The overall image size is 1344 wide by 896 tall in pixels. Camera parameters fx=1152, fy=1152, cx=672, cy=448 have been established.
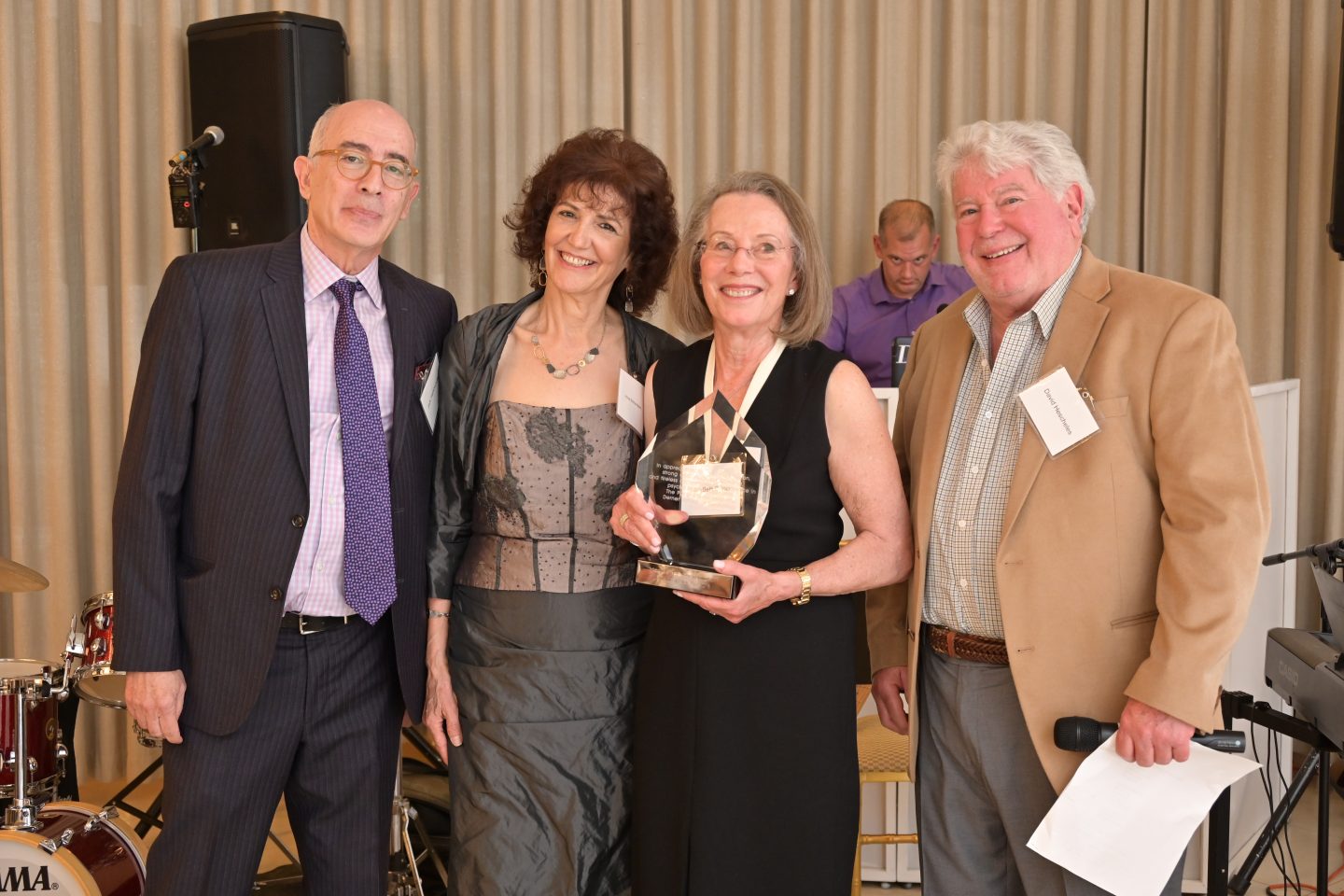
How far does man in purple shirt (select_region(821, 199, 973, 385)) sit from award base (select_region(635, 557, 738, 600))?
3162 millimetres

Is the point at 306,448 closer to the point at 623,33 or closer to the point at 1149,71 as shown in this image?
the point at 623,33

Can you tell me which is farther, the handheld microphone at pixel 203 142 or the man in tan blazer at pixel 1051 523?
the handheld microphone at pixel 203 142

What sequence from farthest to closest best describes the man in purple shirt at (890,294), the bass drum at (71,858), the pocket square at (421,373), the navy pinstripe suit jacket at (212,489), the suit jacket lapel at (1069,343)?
the man in purple shirt at (890,294), the bass drum at (71,858), the pocket square at (421,373), the navy pinstripe suit jacket at (212,489), the suit jacket lapel at (1069,343)

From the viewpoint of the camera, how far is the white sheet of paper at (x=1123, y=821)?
1860 mm

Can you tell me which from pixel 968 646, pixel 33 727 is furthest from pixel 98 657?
pixel 968 646

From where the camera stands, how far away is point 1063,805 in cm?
188

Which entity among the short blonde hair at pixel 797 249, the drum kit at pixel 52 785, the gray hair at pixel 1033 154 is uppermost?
the gray hair at pixel 1033 154

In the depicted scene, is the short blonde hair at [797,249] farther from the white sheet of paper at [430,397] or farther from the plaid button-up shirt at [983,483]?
the white sheet of paper at [430,397]

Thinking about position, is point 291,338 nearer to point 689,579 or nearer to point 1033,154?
point 689,579

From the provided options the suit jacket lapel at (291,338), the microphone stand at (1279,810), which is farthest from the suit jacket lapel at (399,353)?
the microphone stand at (1279,810)

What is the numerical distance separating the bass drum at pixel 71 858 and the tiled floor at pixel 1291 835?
34.4 inches

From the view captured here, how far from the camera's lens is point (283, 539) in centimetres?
213

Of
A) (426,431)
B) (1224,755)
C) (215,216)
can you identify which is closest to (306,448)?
(426,431)

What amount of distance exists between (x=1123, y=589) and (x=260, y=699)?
5.15ft
